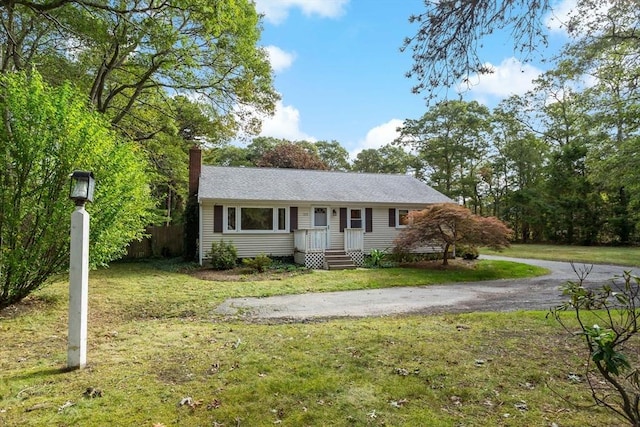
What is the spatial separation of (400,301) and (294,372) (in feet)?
16.6

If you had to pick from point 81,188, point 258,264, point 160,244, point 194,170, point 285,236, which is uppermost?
point 194,170

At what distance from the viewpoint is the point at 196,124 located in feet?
56.5

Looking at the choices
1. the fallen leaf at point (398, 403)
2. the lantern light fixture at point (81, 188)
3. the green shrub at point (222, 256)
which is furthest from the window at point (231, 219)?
the fallen leaf at point (398, 403)

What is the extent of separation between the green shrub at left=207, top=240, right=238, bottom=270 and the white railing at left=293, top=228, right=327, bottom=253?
269 centimetres

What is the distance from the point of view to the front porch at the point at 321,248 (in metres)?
14.6

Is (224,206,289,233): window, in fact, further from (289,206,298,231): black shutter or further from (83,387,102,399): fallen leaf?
(83,387,102,399): fallen leaf

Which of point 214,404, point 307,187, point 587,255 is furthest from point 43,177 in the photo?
point 587,255

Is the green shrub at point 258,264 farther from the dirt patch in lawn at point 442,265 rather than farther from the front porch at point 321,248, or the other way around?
the dirt patch in lawn at point 442,265

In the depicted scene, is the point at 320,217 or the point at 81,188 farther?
the point at 320,217

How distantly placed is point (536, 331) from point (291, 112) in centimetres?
1572

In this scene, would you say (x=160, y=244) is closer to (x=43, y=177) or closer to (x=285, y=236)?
(x=285, y=236)

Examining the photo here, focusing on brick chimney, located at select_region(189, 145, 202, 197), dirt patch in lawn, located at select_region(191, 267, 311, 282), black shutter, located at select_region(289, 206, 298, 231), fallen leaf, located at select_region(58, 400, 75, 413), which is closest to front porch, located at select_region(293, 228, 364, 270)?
black shutter, located at select_region(289, 206, 298, 231)

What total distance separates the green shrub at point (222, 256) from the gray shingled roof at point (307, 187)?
1934 mm

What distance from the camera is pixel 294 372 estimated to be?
3.93 m
